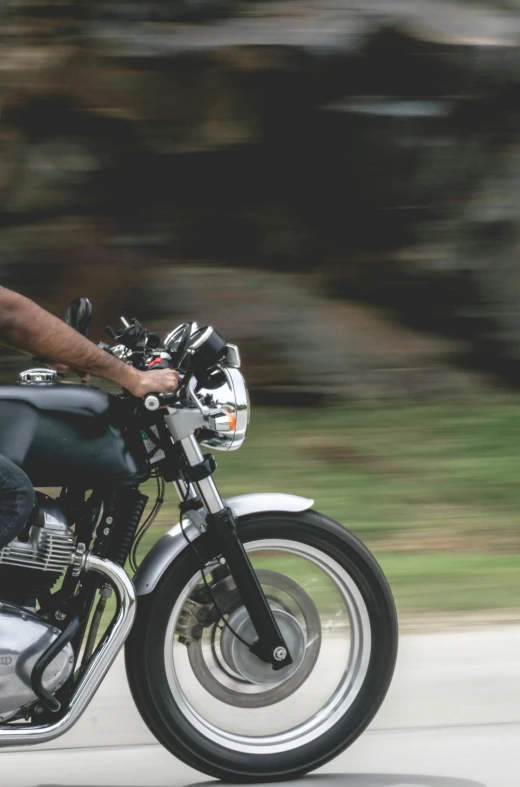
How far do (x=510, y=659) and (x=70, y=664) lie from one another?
5.39ft

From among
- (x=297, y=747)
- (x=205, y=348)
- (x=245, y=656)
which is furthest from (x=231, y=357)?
(x=297, y=747)

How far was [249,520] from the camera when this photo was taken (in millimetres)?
3139

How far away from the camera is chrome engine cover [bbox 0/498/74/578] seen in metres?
2.91

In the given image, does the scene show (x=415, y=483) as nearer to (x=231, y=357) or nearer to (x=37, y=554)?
(x=231, y=357)

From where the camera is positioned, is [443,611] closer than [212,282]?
Yes

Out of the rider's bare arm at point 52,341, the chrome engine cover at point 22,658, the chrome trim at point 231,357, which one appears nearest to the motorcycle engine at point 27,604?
the chrome engine cover at point 22,658

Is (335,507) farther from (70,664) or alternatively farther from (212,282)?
(70,664)

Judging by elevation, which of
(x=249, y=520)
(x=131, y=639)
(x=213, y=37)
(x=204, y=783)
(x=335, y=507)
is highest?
A: (x=213, y=37)

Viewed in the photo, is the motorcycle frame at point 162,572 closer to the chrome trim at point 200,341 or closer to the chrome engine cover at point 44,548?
the chrome engine cover at point 44,548

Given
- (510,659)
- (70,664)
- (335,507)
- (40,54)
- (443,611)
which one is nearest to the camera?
(70,664)

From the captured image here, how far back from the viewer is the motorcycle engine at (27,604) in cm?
289

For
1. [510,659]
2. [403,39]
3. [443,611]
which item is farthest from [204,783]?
[403,39]

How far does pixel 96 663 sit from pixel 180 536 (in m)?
0.39

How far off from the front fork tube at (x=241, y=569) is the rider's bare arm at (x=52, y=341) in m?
0.26
